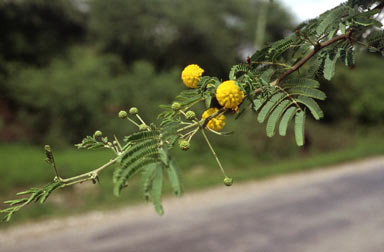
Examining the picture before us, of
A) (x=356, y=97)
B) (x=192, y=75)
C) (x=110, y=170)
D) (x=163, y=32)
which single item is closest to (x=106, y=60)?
(x=163, y=32)

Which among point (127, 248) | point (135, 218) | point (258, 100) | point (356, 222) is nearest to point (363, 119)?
point (356, 222)

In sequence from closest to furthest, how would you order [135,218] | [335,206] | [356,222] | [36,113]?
1. [356,222]
2. [135,218]
3. [335,206]
4. [36,113]

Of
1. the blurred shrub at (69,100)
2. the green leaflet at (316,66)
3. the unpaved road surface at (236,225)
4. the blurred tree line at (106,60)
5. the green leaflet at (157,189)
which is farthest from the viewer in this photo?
the blurred tree line at (106,60)

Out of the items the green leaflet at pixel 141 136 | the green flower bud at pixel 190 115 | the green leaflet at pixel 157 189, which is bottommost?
the green leaflet at pixel 157 189

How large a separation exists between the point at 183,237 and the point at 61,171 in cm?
435

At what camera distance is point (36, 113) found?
13039 millimetres

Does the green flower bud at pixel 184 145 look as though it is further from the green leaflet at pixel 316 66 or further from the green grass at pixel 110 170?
the green grass at pixel 110 170

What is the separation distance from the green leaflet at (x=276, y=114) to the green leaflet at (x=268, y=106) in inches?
0.6

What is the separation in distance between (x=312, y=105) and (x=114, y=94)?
13912 millimetres

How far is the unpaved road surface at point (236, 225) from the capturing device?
22.7ft

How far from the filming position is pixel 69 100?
1280cm

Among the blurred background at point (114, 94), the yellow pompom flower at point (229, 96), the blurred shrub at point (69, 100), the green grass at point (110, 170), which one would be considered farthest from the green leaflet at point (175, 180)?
the blurred shrub at point (69, 100)

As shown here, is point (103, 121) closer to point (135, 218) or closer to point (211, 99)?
point (135, 218)

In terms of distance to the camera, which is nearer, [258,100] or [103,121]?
[258,100]
